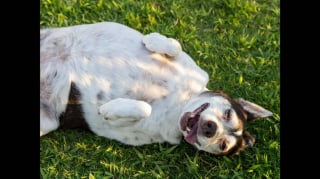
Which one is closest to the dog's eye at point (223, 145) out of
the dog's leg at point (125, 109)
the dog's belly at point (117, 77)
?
the dog's belly at point (117, 77)

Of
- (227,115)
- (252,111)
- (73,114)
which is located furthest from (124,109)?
(252,111)

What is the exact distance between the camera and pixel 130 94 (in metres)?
4.79

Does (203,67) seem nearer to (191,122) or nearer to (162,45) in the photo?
(162,45)

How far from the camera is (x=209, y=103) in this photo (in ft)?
15.3

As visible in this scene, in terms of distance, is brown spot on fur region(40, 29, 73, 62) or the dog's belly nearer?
the dog's belly

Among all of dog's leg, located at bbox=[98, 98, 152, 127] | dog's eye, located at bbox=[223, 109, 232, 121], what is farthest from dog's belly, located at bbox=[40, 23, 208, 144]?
dog's eye, located at bbox=[223, 109, 232, 121]

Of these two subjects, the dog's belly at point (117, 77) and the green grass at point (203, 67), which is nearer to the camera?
the dog's belly at point (117, 77)

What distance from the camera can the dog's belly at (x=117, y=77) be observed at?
4.77 metres

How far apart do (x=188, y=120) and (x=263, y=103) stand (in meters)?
1.20

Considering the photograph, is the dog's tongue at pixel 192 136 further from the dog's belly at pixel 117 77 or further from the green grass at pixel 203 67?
the green grass at pixel 203 67

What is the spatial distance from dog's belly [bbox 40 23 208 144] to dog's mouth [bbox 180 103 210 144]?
18 cm

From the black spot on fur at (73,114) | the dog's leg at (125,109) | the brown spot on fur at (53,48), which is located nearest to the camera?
the dog's leg at (125,109)

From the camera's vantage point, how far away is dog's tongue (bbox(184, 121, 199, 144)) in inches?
181

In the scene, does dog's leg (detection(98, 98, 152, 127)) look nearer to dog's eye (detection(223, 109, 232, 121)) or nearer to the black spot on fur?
the black spot on fur
